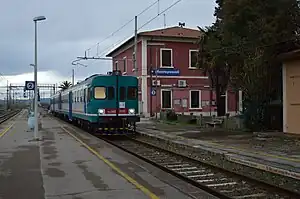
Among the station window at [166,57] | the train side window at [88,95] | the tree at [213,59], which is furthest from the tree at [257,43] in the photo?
the station window at [166,57]

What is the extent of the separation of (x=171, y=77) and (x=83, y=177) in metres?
39.9

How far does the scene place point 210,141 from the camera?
2039cm

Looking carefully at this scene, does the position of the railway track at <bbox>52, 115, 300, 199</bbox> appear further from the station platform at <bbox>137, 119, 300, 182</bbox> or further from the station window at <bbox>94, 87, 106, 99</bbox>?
the station window at <bbox>94, 87, 106, 99</bbox>

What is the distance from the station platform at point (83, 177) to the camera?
9.02 meters

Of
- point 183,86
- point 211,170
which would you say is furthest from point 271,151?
point 183,86

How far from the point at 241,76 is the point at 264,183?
15.2 m

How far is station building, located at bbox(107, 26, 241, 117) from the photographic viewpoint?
49312 mm

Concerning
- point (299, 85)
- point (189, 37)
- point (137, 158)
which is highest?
point (189, 37)

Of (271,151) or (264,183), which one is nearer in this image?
(264,183)

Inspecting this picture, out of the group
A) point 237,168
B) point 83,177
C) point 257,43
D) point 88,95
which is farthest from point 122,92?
point 83,177

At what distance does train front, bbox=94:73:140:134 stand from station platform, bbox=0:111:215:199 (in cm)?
736

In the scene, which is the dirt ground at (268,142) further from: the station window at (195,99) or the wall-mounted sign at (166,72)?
the station window at (195,99)

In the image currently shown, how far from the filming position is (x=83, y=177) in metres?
11.0

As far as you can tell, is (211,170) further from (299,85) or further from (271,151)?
(299,85)
